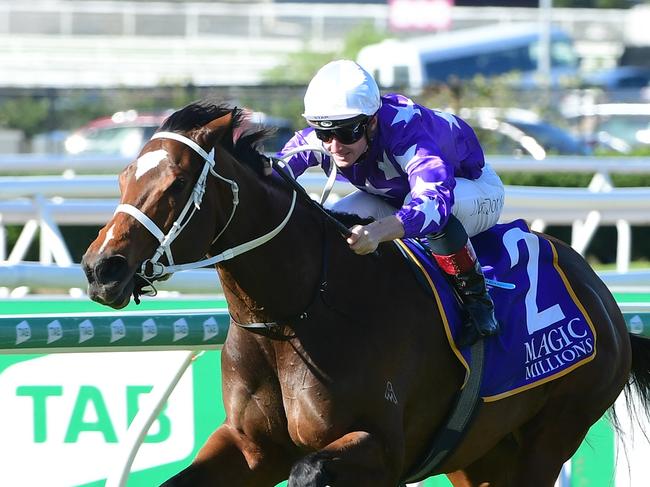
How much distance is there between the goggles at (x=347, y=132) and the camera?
3528 millimetres

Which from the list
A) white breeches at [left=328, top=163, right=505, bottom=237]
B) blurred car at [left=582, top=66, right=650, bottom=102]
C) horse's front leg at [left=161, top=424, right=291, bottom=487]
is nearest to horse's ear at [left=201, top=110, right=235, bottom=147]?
white breeches at [left=328, top=163, right=505, bottom=237]

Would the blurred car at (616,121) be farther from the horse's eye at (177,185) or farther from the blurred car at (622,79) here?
the horse's eye at (177,185)

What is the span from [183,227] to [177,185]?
104 mm

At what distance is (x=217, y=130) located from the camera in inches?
129

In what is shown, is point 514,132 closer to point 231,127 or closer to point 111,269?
point 231,127

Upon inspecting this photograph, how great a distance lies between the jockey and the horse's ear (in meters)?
0.24

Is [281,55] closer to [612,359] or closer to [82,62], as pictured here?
[82,62]

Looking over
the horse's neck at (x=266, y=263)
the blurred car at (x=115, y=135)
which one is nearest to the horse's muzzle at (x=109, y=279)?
the horse's neck at (x=266, y=263)

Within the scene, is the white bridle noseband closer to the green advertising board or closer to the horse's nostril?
the horse's nostril

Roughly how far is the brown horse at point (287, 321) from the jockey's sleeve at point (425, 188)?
25cm

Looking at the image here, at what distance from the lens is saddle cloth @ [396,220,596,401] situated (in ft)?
12.4

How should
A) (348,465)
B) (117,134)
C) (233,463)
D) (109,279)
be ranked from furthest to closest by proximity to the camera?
(117,134) → (233,463) → (348,465) → (109,279)

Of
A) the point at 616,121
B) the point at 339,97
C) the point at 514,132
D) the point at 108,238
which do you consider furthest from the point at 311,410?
the point at 616,121

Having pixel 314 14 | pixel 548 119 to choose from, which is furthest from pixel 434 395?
pixel 314 14
